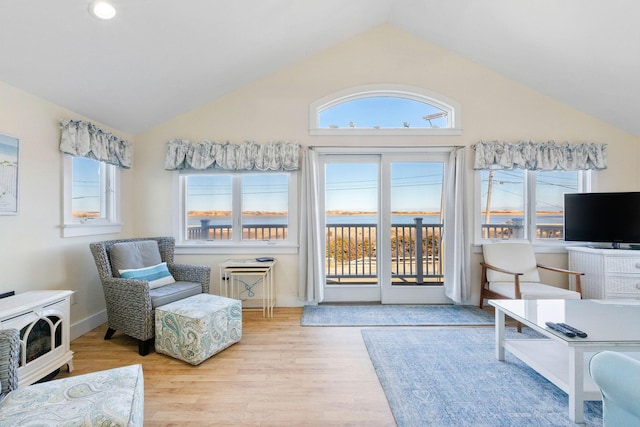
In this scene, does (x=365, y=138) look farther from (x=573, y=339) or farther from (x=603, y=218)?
(x=603, y=218)

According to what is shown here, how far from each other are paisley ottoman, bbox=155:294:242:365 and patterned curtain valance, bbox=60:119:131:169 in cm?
173

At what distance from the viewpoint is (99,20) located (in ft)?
6.57

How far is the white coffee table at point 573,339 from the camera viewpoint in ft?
5.19

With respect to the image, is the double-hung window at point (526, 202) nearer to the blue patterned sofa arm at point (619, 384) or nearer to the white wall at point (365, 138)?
the white wall at point (365, 138)

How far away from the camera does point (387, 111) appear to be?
3674 millimetres

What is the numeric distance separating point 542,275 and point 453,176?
5.75ft

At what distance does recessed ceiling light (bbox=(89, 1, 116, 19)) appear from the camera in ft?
6.20

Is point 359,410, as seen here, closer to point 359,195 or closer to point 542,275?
point 359,195

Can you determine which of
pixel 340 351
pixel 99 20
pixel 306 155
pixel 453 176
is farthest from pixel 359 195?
pixel 99 20

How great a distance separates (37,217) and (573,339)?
403 cm

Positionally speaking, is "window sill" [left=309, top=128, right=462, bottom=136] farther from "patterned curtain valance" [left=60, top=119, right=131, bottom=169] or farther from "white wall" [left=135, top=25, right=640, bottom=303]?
"patterned curtain valance" [left=60, top=119, right=131, bottom=169]

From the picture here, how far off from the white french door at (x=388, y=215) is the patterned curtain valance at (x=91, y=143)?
2.38m

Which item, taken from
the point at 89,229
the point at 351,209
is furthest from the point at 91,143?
the point at 351,209

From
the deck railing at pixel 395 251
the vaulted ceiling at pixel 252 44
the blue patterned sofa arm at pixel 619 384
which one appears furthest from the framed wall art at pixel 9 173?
the blue patterned sofa arm at pixel 619 384
